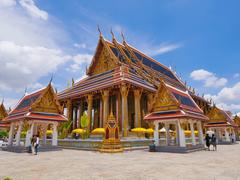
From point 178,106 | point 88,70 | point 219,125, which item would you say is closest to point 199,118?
point 178,106

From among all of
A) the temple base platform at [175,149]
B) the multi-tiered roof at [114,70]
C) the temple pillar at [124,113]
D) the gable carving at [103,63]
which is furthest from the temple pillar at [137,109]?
the temple base platform at [175,149]

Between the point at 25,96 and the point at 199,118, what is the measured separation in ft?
44.7

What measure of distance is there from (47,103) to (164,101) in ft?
26.3

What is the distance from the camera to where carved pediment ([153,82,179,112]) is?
1145 cm

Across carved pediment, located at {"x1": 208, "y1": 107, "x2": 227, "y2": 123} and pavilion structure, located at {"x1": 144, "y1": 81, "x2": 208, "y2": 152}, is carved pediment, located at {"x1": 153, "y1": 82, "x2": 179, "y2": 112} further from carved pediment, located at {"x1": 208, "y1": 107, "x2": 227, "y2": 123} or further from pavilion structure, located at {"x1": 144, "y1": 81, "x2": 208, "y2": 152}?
carved pediment, located at {"x1": 208, "y1": 107, "x2": 227, "y2": 123}

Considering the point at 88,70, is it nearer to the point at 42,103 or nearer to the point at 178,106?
the point at 42,103

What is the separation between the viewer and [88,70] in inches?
1041

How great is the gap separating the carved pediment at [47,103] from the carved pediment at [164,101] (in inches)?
276

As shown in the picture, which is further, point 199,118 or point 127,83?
point 127,83

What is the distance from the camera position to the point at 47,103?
12945 mm

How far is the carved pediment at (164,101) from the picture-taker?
1145 cm

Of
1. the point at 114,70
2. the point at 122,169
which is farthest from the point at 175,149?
the point at 114,70

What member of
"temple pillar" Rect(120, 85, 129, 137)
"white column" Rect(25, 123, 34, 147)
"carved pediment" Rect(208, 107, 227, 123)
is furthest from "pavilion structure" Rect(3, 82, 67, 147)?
"carved pediment" Rect(208, 107, 227, 123)

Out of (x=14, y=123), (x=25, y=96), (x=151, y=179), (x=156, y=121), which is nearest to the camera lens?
(x=151, y=179)
